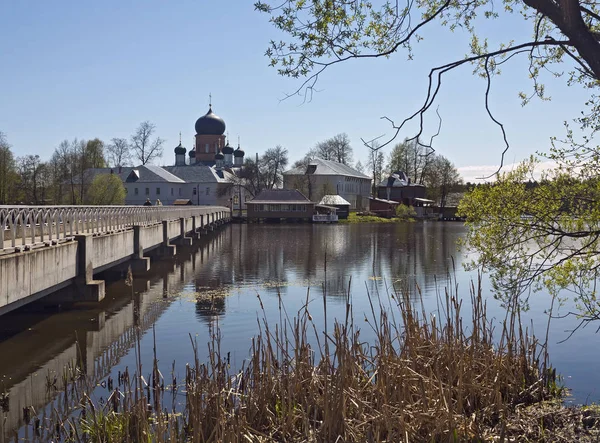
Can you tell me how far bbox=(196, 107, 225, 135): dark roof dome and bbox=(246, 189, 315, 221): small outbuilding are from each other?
112 feet

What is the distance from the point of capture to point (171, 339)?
46.5ft

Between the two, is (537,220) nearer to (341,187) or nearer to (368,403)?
(368,403)

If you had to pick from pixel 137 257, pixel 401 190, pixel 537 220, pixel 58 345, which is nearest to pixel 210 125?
pixel 401 190

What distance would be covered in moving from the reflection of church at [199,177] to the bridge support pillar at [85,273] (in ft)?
224

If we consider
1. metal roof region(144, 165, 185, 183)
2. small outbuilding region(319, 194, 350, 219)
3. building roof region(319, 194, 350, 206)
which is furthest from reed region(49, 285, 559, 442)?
metal roof region(144, 165, 185, 183)

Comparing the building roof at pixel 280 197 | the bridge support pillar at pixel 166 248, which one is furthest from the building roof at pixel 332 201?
the bridge support pillar at pixel 166 248

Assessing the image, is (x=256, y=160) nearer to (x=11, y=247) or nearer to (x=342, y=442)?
(x=11, y=247)

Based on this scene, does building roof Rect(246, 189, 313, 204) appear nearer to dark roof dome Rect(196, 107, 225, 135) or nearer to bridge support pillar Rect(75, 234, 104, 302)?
dark roof dome Rect(196, 107, 225, 135)

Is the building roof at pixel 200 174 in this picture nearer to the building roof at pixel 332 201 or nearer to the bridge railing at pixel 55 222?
the building roof at pixel 332 201

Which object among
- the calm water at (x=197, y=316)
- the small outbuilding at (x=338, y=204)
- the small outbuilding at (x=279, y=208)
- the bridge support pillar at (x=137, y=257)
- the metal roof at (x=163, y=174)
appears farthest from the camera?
the metal roof at (x=163, y=174)

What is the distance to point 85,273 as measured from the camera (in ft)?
55.7

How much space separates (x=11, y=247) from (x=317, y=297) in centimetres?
946

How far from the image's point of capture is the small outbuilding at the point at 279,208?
255 feet

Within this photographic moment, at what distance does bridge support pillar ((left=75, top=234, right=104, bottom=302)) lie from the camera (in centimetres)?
1667
